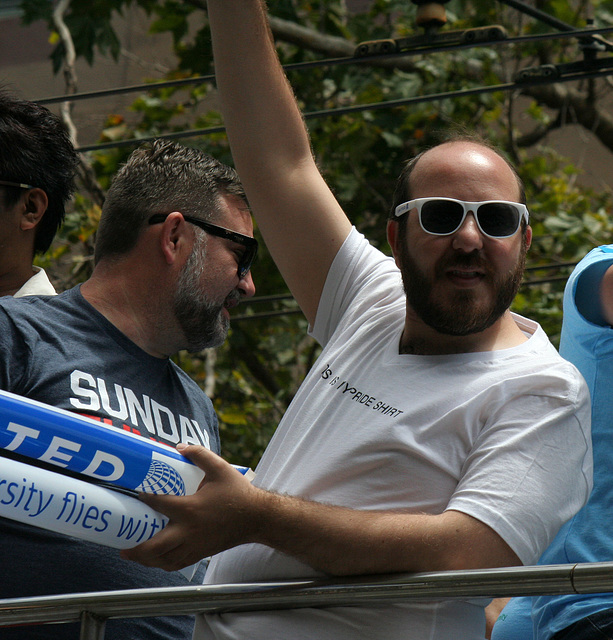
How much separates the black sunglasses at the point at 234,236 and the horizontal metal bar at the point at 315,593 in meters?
1.13

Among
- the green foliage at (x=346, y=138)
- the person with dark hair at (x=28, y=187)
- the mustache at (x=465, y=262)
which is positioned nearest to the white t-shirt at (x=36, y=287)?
the person with dark hair at (x=28, y=187)

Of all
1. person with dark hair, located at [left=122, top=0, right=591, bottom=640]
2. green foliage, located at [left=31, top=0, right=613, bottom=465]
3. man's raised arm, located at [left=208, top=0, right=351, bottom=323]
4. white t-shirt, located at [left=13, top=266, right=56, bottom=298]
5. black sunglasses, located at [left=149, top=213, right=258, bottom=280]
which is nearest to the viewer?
person with dark hair, located at [left=122, top=0, right=591, bottom=640]

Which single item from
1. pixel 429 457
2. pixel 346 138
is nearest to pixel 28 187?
pixel 429 457

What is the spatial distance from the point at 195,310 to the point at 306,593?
1.12 m

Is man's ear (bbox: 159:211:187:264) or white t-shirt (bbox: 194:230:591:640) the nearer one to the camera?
white t-shirt (bbox: 194:230:591:640)

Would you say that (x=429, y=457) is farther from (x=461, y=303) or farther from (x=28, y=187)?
(x=28, y=187)

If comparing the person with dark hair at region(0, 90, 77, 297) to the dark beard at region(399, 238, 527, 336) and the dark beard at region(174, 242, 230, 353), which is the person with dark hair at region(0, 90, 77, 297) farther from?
the dark beard at region(399, 238, 527, 336)

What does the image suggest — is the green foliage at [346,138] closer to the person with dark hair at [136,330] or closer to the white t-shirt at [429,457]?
the person with dark hair at [136,330]

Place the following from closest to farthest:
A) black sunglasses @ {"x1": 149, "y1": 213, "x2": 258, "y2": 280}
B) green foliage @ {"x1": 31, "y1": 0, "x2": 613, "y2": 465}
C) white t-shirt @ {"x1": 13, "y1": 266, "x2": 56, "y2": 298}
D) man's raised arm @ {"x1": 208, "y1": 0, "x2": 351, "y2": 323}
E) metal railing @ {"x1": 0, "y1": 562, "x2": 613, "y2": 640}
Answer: metal railing @ {"x1": 0, "y1": 562, "x2": 613, "y2": 640}, man's raised arm @ {"x1": 208, "y1": 0, "x2": 351, "y2": 323}, white t-shirt @ {"x1": 13, "y1": 266, "x2": 56, "y2": 298}, black sunglasses @ {"x1": 149, "y1": 213, "x2": 258, "y2": 280}, green foliage @ {"x1": 31, "y1": 0, "x2": 613, "y2": 465}

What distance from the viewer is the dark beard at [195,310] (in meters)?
2.54

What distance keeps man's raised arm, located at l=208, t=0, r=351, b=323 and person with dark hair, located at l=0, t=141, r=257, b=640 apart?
432 millimetres

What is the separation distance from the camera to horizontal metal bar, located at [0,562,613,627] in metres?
1.43

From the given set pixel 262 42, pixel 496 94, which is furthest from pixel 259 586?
pixel 496 94

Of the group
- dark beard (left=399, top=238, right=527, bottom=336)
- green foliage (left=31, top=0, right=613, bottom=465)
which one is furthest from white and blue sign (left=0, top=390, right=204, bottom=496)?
green foliage (left=31, top=0, right=613, bottom=465)
